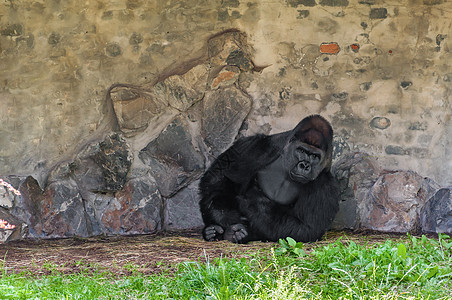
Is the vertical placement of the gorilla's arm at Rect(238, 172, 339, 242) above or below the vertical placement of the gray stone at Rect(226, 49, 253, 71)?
below

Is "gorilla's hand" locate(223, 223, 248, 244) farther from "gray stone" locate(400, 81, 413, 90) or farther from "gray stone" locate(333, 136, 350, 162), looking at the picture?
"gray stone" locate(400, 81, 413, 90)

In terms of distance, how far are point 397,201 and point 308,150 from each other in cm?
111

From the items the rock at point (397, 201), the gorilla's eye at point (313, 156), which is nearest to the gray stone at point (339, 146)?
the rock at point (397, 201)

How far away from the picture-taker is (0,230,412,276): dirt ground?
3869 mm

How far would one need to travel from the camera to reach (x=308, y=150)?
188 inches

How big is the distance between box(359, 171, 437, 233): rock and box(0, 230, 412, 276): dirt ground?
0.22 m

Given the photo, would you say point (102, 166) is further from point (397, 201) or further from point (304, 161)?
point (397, 201)

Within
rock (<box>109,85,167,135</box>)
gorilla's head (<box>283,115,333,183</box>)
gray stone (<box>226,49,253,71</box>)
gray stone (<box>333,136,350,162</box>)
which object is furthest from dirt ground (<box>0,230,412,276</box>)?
gray stone (<box>226,49,253,71</box>)

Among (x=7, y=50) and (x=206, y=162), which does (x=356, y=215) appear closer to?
(x=206, y=162)

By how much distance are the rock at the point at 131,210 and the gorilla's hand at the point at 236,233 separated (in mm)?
772

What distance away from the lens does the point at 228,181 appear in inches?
203

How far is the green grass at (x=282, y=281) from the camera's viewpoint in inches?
117

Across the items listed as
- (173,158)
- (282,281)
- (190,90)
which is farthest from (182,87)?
(282,281)

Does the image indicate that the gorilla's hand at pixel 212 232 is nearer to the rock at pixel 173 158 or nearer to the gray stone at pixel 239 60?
the rock at pixel 173 158
